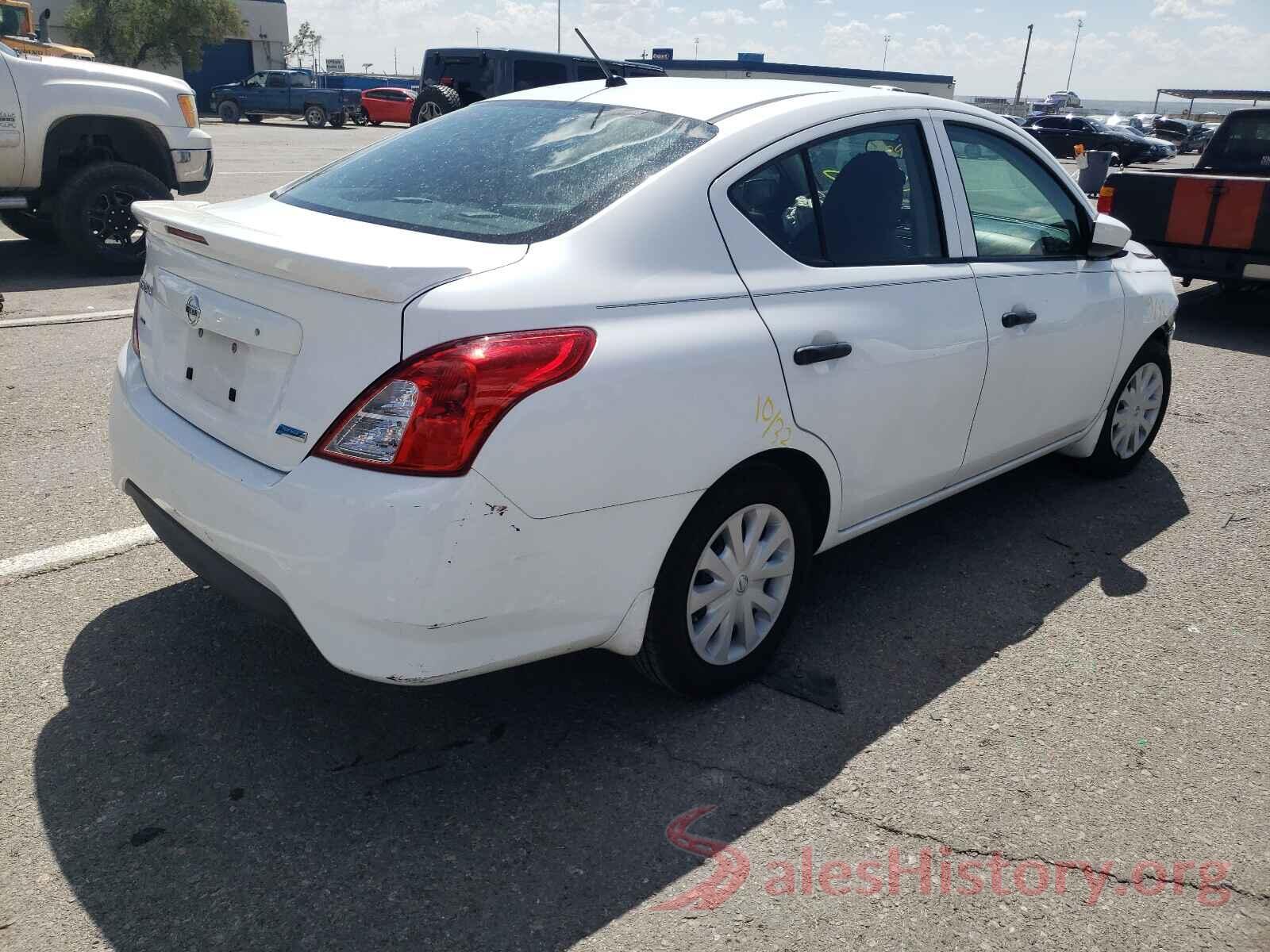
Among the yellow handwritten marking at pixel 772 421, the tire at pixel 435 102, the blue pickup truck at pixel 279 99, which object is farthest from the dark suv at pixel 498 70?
the blue pickup truck at pixel 279 99

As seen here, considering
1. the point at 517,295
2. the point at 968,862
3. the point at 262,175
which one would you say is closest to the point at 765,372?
the point at 517,295

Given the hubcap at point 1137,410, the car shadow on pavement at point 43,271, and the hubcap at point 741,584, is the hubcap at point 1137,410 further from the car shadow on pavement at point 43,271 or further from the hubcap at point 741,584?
the car shadow on pavement at point 43,271

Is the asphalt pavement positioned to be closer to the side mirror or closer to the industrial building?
the side mirror

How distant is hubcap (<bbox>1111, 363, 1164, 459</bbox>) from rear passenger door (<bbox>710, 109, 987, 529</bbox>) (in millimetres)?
1594

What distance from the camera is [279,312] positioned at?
8.27ft

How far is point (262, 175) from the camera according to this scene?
16.0 metres

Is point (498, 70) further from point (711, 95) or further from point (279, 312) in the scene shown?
point (279, 312)

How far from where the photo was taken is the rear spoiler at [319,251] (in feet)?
7.76

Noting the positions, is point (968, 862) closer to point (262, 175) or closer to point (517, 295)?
point (517, 295)

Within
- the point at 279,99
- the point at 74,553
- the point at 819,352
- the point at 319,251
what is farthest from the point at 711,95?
the point at 279,99

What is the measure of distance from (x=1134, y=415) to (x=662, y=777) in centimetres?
336

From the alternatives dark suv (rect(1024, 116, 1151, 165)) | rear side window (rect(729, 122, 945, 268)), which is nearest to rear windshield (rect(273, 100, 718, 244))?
rear side window (rect(729, 122, 945, 268))

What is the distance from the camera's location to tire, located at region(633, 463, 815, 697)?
2.83 meters

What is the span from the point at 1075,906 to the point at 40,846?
2357mm
